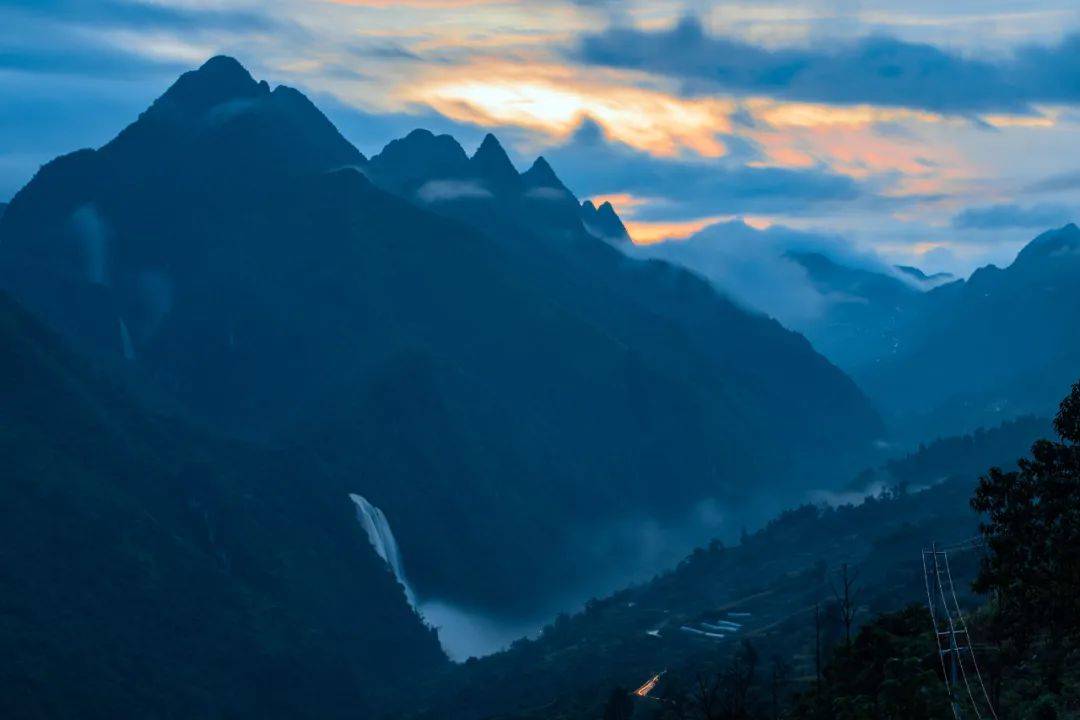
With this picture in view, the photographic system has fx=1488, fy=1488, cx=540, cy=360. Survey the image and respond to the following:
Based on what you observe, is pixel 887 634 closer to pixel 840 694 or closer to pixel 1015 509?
pixel 840 694

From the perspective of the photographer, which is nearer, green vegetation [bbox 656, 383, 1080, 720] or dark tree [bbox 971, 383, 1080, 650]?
dark tree [bbox 971, 383, 1080, 650]

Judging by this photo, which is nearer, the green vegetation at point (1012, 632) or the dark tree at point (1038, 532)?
the dark tree at point (1038, 532)

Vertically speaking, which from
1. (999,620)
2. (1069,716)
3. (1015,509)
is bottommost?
(1069,716)

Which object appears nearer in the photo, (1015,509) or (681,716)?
(1015,509)

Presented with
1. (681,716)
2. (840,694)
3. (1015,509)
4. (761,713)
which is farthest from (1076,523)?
(681,716)

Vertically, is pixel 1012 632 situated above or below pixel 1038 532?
below

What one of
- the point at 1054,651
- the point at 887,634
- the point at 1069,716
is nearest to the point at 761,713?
the point at 887,634

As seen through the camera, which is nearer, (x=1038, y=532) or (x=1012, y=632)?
(x=1038, y=532)

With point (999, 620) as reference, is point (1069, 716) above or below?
below

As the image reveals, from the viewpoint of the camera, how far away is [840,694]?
114 meters

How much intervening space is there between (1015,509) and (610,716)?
382 ft

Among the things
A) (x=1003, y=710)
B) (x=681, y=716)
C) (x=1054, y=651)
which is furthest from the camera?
(x=681, y=716)

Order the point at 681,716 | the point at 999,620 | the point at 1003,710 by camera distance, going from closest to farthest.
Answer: the point at 999,620 → the point at 1003,710 → the point at 681,716

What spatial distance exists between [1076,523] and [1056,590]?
413cm
